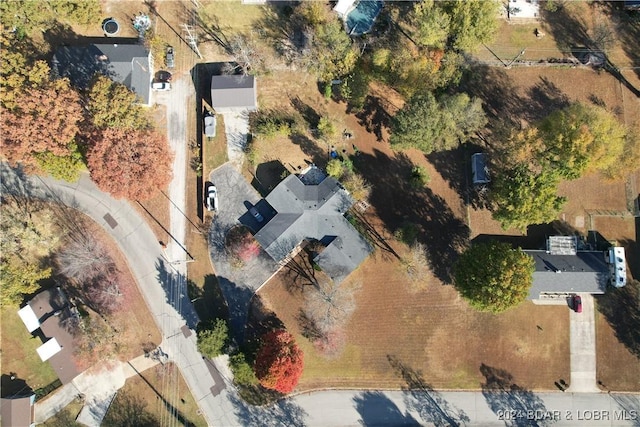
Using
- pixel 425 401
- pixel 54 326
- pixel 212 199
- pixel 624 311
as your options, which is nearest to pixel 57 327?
pixel 54 326

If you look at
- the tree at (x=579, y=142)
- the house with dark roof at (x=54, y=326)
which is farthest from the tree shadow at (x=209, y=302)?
the tree at (x=579, y=142)

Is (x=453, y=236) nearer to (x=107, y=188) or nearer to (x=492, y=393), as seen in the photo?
(x=492, y=393)

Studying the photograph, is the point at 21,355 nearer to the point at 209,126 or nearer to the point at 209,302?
the point at 209,302

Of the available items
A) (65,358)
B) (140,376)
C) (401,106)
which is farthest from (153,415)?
(401,106)

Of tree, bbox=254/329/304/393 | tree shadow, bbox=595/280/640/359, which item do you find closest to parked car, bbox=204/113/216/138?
tree, bbox=254/329/304/393

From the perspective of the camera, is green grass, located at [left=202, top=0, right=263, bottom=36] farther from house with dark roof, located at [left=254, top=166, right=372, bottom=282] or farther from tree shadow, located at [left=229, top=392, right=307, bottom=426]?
tree shadow, located at [left=229, top=392, right=307, bottom=426]

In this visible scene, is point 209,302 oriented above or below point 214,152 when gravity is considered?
below

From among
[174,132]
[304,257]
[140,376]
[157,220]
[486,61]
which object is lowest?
[140,376]
